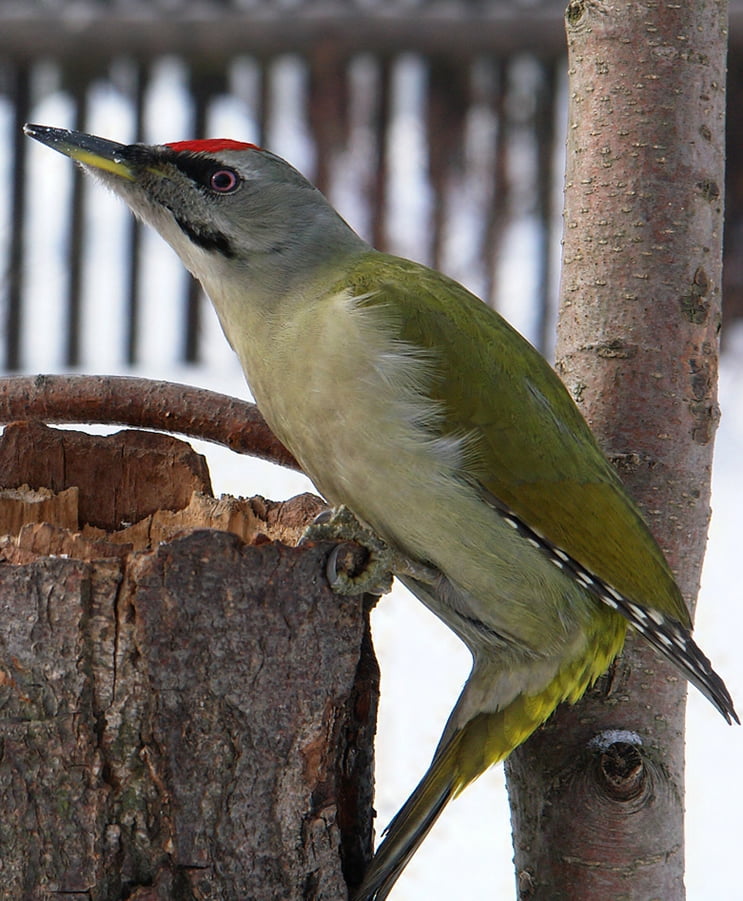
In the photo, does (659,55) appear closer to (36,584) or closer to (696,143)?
(696,143)

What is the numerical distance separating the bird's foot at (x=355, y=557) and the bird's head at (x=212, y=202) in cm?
57

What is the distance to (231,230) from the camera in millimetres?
2346

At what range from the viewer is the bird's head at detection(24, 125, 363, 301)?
231 centimetres

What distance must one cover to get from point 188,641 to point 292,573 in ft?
0.58

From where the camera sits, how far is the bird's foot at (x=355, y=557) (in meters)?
1.80

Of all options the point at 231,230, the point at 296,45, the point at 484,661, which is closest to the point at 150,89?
the point at 296,45

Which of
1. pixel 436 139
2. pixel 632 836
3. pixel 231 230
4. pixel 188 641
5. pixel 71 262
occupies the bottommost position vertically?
pixel 632 836

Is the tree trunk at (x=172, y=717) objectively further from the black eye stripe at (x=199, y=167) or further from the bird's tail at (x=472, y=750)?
the black eye stripe at (x=199, y=167)

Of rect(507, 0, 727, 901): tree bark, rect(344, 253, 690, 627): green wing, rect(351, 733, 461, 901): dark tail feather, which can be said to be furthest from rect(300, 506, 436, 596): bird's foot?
rect(507, 0, 727, 901): tree bark

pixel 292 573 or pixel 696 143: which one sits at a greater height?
pixel 696 143

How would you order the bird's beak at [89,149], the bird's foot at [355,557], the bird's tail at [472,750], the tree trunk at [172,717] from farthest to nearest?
the bird's beak at [89,149] < the bird's tail at [472,750] < the bird's foot at [355,557] < the tree trunk at [172,717]

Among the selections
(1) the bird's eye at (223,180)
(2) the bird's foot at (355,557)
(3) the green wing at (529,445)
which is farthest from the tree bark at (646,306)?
(1) the bird's eye at (223,180)

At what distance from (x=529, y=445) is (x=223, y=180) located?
78 cm

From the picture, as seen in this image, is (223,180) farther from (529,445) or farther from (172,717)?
(172,717)
